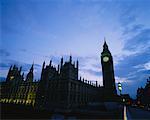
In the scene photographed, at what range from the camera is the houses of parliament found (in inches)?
2221

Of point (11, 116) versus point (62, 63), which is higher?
point (62, 63)

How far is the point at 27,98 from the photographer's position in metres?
79.8

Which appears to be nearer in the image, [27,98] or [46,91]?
[46,91]

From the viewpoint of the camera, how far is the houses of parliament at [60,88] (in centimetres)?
5641

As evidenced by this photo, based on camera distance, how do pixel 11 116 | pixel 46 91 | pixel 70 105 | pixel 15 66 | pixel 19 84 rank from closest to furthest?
pixel 11 116 < pixel 70 105 < pixel 46 91 < pixel 19 84 < pixel 15 66

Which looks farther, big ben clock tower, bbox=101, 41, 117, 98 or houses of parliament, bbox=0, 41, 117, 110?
big ben clock tower, bbox=101, 41, 117, 98

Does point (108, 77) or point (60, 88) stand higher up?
point (108, 77)

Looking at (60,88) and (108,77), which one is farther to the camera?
(108,77)

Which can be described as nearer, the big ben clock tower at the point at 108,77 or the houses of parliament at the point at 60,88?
the houses of parliament at the point at 60,88

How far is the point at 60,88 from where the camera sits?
57812mm

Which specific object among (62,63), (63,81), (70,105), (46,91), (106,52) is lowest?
(70,105)

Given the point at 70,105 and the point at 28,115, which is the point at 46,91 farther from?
the point at 28,115

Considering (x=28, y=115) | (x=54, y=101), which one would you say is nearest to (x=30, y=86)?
(x=54, y=101)

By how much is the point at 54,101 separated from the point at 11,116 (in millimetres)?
45878
